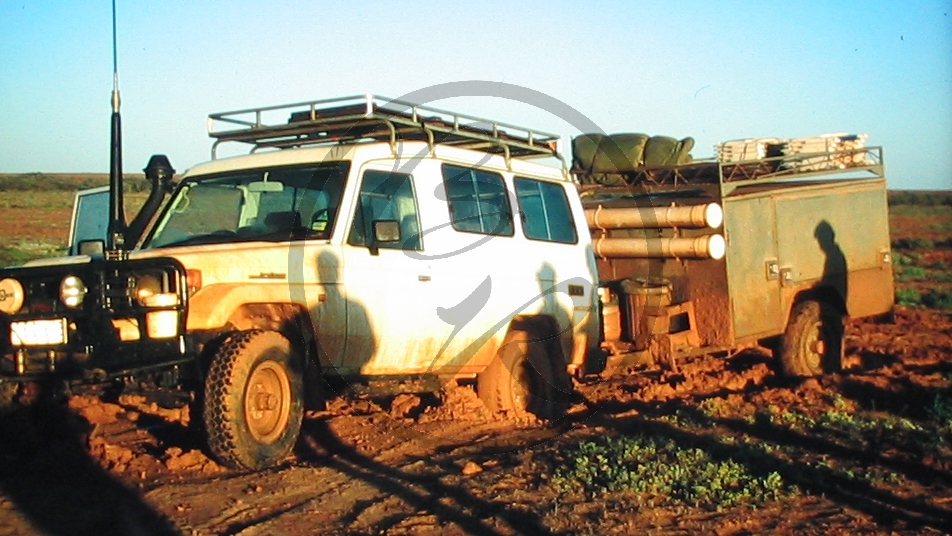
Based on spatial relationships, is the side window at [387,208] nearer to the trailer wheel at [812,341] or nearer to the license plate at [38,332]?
the license plate at [38,332]

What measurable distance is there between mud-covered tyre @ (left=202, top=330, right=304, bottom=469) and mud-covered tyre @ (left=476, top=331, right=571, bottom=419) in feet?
7.15

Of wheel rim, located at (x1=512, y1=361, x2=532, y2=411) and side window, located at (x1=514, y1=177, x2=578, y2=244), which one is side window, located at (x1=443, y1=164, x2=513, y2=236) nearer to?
side window, located at (x1=514, y1=177, x2=578, y2=244)

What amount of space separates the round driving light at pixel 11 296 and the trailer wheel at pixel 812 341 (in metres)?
7.44

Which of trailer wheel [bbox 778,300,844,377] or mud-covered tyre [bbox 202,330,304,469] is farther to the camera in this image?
trailer wheel [bbox 778,300,844,377]

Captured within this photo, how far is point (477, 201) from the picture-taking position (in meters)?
8.33

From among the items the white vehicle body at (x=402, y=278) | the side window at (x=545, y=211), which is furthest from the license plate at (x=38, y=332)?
the side window at (x=545, y=211)

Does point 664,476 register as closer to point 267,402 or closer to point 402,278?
point 402,278

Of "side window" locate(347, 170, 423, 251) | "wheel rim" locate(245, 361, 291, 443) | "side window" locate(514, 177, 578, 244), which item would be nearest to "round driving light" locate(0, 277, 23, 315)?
"wheel rim" locate(245, 361, 291, 443)

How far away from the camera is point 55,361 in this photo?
20.9ft

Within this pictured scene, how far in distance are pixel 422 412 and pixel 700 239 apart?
303cm

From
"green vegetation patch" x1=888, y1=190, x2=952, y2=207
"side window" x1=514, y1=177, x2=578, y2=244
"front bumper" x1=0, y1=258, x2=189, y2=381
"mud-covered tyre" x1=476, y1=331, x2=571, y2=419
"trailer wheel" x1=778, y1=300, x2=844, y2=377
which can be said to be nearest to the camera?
"front bumper" x1=0, y1=258, x2=189, y2=381

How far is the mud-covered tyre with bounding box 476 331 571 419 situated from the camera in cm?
878

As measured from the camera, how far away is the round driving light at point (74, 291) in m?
6.43

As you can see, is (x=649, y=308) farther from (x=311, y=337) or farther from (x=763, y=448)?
(x=311, y=337)
